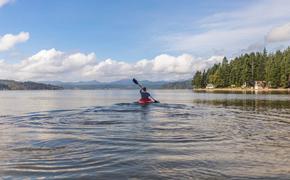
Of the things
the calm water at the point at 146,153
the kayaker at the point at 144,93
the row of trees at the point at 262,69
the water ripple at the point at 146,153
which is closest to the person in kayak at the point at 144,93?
the kayaker at the point at 144,93

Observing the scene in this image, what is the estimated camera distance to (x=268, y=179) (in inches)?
502

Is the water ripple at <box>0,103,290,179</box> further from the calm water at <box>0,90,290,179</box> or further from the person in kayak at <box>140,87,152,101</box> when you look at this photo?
the person in kayak at <box>140,87,152,101</box>

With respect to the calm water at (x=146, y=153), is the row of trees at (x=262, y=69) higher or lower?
higher

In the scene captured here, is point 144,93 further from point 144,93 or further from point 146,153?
point 146,153

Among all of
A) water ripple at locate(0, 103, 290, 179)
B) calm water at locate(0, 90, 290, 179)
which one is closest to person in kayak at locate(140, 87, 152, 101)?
calm water at locate(0, 90, 290, 179)

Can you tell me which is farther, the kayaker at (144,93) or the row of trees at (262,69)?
the row of trees at (262,69)

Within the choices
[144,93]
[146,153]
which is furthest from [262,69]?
[146,153]

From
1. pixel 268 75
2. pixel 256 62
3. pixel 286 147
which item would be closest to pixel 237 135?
pixel 286 147

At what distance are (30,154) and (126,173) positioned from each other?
562 cm

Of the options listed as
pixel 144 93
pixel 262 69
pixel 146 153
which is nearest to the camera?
pixel 146 153

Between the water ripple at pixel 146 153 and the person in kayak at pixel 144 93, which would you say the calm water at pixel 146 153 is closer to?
the water ripple at pixel 146 153

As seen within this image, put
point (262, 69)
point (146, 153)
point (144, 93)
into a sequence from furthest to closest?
1. point (262, 69)
2. point (144, 93)
3. point (146, 153)

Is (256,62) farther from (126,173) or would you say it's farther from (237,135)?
(126,173)

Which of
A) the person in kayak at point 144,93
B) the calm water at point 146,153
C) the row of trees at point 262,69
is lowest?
the calm water at point 146,153
